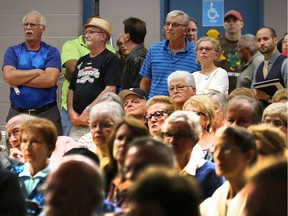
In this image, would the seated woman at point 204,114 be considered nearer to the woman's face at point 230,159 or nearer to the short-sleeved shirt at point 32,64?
the woman's face at point 230,159

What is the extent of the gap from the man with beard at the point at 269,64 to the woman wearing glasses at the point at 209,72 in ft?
1.24

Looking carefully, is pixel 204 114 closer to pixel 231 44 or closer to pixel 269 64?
pixel 269 64

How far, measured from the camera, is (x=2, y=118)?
1117 cm

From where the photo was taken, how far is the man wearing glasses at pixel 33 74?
977 centimetres

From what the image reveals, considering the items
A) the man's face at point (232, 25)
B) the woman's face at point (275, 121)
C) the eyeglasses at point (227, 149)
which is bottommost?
the woman's face at point (275, 121)

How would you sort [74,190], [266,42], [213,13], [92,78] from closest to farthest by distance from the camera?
[74,190]
[266,42]
[92,78]
[213,13]

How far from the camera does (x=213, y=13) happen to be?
11.5 m

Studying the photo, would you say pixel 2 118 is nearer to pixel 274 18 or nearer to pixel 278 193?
pixel 274 18

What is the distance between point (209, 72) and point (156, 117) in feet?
5.26

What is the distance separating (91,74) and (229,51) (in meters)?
1.69

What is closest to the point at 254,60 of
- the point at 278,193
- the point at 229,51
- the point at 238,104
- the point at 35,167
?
the point at 229,51

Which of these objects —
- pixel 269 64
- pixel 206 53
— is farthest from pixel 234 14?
pixel 206 53

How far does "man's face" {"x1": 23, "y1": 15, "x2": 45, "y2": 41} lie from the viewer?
32.2ft

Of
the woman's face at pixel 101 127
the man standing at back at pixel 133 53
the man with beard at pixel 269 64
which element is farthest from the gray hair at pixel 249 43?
the woman's face at pixel 101 127
